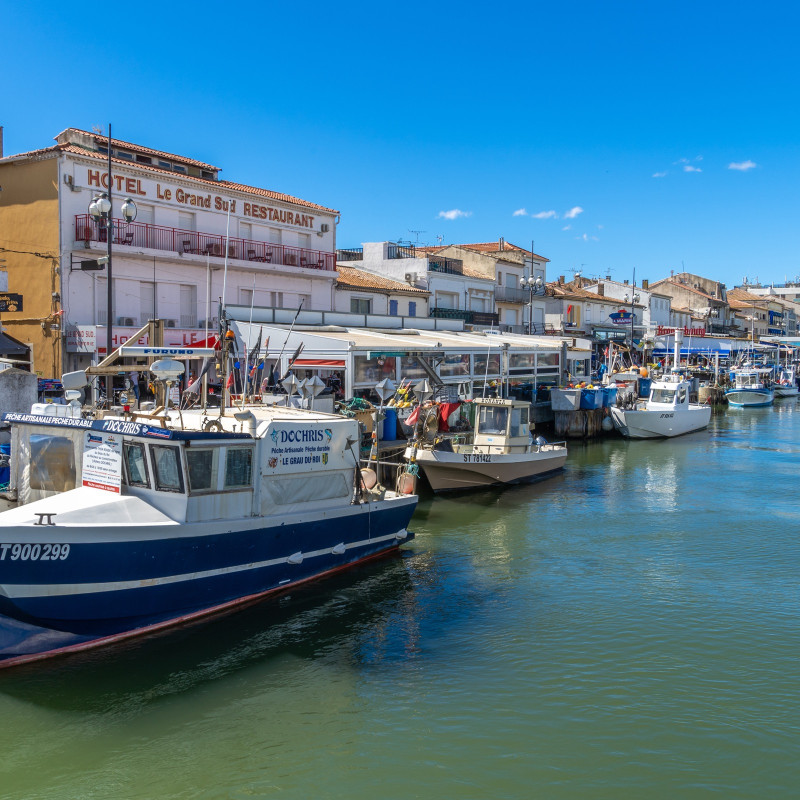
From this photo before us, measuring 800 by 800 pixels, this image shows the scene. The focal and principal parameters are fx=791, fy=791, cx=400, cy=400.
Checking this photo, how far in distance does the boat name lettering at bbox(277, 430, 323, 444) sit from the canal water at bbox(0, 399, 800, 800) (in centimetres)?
286

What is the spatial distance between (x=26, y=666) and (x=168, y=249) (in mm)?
22147

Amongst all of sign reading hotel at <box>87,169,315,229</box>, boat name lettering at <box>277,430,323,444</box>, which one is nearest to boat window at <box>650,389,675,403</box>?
sign reading hotel at <box>87,169,315,229</box>

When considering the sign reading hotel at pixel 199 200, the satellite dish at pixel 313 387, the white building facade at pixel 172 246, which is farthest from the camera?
the sign reading hotel at pixel 199 200

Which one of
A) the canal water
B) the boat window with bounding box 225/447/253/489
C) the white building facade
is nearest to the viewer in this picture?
the canal water

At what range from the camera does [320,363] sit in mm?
26297

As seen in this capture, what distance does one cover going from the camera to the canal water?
893 cm

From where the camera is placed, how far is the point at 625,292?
81.4 m

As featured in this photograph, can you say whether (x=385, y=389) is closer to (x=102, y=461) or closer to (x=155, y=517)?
(x=102, y=461)

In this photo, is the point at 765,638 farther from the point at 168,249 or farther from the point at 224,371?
the point at 168,249

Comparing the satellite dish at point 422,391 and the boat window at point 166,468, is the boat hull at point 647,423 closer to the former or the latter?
the satellite dish at point 422,391

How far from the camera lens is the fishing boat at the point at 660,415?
3872 centimetres

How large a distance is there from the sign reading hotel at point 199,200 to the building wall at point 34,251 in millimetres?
1666

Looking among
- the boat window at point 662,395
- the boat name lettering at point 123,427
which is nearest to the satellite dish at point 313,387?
the boat name lettering at point 123,427

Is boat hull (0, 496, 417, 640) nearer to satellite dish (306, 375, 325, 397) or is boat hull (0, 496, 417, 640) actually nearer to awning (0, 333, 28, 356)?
satellite dish (306, 375, 325, 397)
